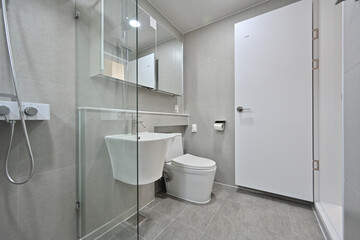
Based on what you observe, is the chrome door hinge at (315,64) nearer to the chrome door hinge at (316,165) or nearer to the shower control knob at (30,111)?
the chrome door hinge at (316,165)

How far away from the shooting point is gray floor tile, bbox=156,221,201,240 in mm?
1082

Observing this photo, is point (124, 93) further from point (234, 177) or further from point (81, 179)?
point (234, 177)

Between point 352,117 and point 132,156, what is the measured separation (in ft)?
3.85

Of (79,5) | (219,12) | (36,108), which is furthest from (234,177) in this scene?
(79,5)

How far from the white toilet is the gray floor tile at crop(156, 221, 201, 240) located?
1.21 ft

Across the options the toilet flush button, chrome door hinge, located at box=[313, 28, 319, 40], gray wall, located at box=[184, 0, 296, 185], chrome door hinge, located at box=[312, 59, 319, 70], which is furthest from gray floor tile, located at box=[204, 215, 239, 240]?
chrome door hinge, located at box=[313, 28, 319, 40]

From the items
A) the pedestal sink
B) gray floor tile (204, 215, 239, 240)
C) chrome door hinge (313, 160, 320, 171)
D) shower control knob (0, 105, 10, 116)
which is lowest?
gray floor tile (204, 215, 239, 240)

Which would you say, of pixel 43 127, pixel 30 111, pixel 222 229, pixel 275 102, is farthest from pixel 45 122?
pixel 275 102

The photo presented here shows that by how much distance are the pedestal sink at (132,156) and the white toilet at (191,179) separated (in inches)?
18.6

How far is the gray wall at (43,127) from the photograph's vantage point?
2.61 feet

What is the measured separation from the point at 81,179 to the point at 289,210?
73.4 inches

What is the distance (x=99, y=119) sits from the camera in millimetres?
1046

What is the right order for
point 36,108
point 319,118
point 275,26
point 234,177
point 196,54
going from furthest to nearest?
point 196,54
point 234,177
point 275,26
point 319,118
point 36,108

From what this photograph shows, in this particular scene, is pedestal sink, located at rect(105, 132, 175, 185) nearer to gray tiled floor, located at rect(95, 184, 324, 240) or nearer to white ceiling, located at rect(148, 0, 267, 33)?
gray tiled floor, located at rect(95, 184, 324, 240)
